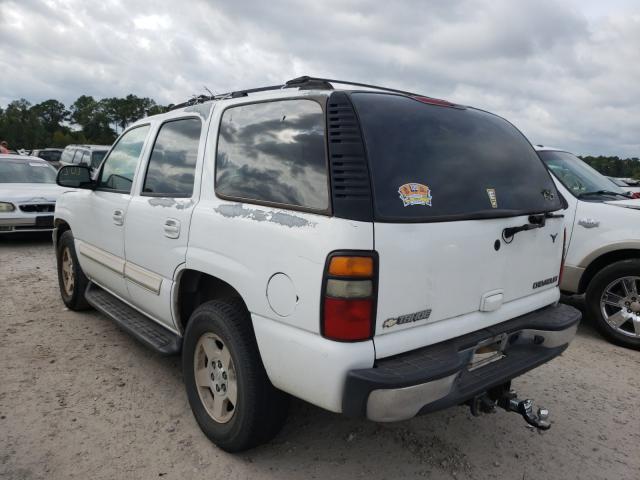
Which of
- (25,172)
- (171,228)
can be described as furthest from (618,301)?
(25,172)

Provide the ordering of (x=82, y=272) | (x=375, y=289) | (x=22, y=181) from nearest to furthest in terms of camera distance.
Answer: (x=375, y=289) → (x=82, y=272) → (x=22, y=181)

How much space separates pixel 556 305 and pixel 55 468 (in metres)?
3.03

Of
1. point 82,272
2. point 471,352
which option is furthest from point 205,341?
point 82,272

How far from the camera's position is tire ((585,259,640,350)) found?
448 cm

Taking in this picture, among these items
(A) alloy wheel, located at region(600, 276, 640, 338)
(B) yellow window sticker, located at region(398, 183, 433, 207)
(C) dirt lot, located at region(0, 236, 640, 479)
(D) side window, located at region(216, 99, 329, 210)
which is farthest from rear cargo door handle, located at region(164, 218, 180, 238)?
(A) alloy wheel, located at region(600, 276, 640, 338)

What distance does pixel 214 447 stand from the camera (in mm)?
2750

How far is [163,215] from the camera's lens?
3070 millimetres

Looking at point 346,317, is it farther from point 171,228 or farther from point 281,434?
point 171,228

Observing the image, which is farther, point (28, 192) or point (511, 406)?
point (28, 192)

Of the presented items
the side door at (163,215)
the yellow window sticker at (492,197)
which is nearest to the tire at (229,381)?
the side door at (163,215)

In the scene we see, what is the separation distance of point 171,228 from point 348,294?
145cm

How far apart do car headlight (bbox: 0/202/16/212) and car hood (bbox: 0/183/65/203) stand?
2.7 inches

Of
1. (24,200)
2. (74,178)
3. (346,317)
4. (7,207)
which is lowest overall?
(7,207)

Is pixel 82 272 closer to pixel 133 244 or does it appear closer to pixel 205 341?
pixel 133 244
